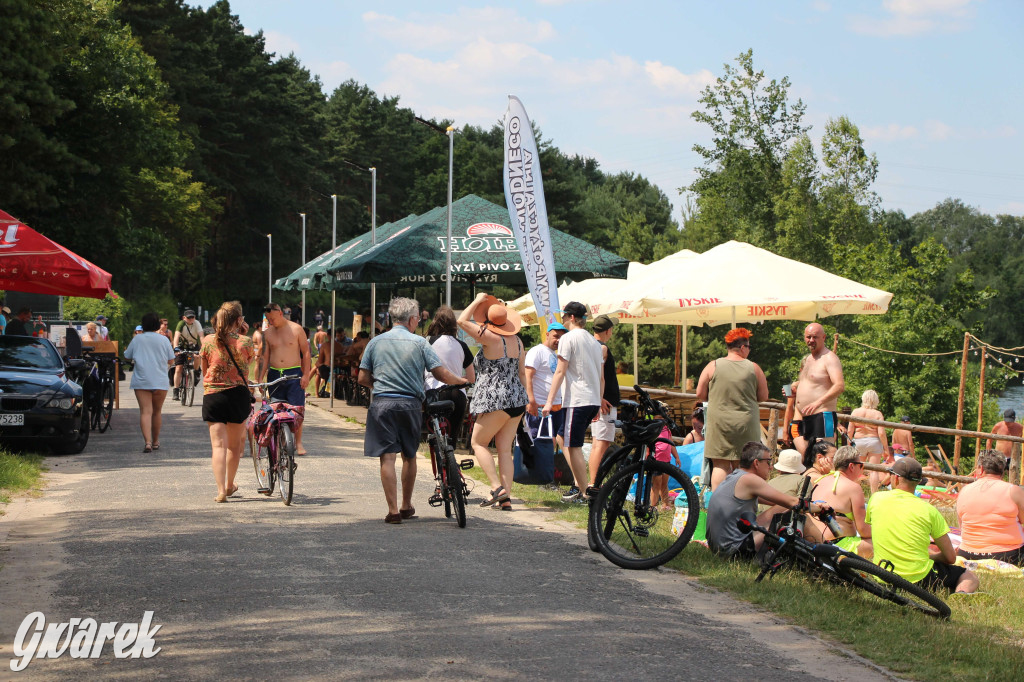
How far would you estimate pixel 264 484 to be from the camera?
10938mm

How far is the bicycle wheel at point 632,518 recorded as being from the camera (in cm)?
788

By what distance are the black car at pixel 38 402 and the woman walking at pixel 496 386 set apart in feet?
21.5

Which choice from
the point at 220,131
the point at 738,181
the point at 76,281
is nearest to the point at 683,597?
the point at 76,281

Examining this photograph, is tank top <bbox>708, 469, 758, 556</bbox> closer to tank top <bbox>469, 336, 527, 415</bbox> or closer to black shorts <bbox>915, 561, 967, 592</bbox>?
black shorts <bbox>915, 561, 967, 592</bbox>

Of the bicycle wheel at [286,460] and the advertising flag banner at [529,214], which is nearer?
the bicycle wheel at [286,460]

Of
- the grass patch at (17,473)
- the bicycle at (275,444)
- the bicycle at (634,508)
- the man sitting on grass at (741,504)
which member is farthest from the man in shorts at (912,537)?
the grass patch at (17,473)

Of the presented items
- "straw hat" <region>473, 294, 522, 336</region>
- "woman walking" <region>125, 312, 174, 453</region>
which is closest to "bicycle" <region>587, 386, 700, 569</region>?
"straw hat" <region>473, 294, 522, 336</region>

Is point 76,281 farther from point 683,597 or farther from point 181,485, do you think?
point 683,597

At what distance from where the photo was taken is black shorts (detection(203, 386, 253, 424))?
400 inches

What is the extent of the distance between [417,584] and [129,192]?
39.1 meters

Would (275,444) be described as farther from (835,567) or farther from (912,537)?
(912,537)

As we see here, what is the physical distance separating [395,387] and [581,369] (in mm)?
1909

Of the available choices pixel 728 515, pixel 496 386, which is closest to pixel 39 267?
pixel 496 386

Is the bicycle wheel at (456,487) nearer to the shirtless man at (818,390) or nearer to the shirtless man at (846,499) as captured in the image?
the shirtless man at (846,499)
